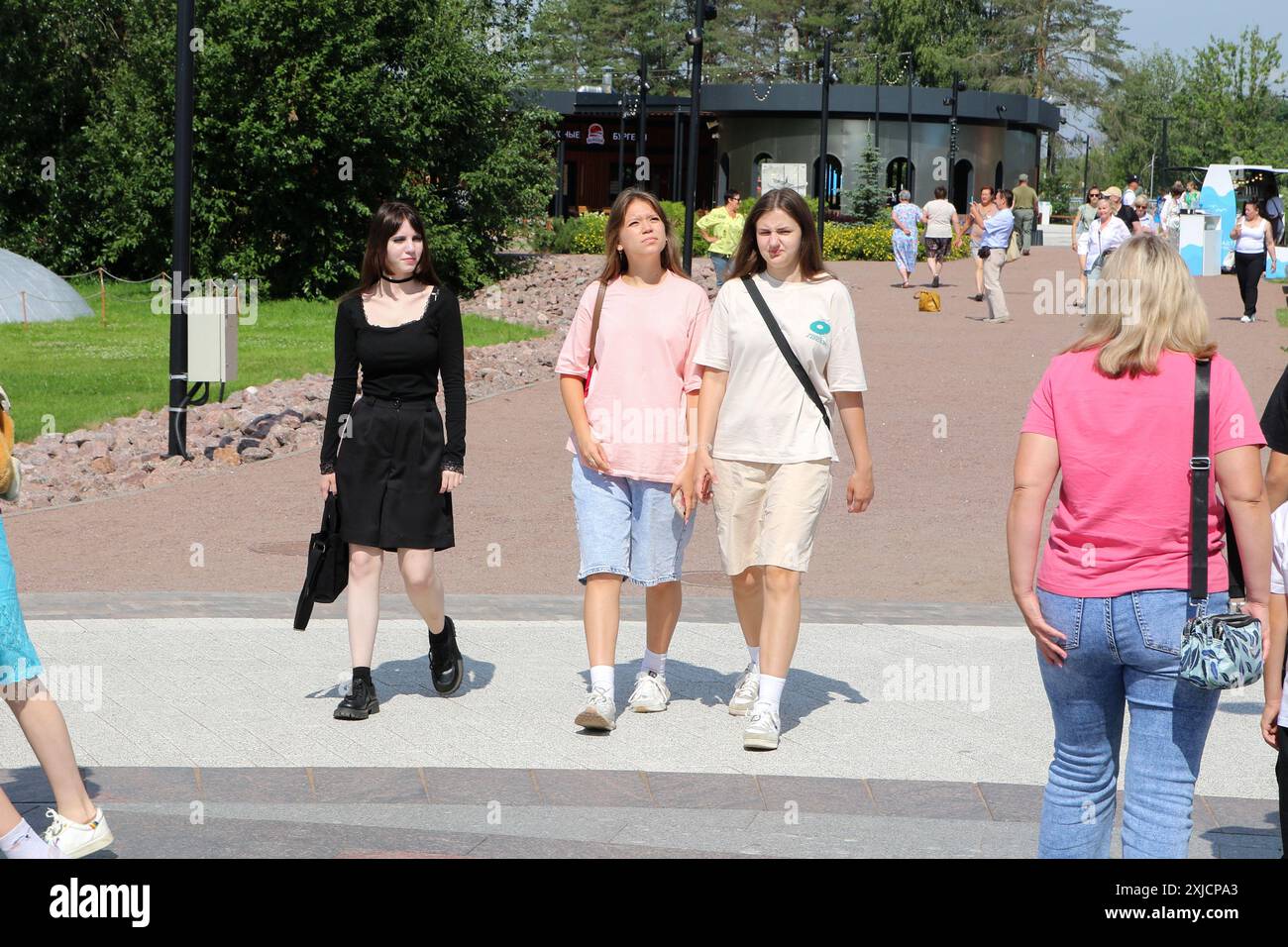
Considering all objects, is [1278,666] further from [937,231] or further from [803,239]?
[937,231]

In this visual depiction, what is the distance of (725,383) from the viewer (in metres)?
5.96

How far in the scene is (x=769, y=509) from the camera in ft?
19.4

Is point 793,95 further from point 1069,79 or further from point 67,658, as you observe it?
point 67,658

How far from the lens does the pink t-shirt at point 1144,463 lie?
3748mm

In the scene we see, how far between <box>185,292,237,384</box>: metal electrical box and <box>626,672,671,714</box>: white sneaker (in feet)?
26.1

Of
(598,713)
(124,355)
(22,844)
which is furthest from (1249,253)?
(22,844)

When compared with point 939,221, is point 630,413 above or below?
below

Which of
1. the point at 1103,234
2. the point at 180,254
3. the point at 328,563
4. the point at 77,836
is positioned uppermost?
the point at 1103,234

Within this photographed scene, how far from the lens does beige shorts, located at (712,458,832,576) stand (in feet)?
19.2

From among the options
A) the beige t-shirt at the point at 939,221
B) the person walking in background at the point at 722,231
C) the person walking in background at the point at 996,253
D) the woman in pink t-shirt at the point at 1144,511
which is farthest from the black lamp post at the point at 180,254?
the beige t-shirt at the point at 939,221

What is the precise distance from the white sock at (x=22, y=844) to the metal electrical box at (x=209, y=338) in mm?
9588

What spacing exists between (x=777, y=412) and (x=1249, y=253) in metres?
18.9

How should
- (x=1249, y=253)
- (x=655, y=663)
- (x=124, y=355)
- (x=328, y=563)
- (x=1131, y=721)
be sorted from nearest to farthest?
(x=1131, y=721)
(x=328, y=563)
(x=655, y=663)
(x=1249, y=253)
(x=124, y=355)
